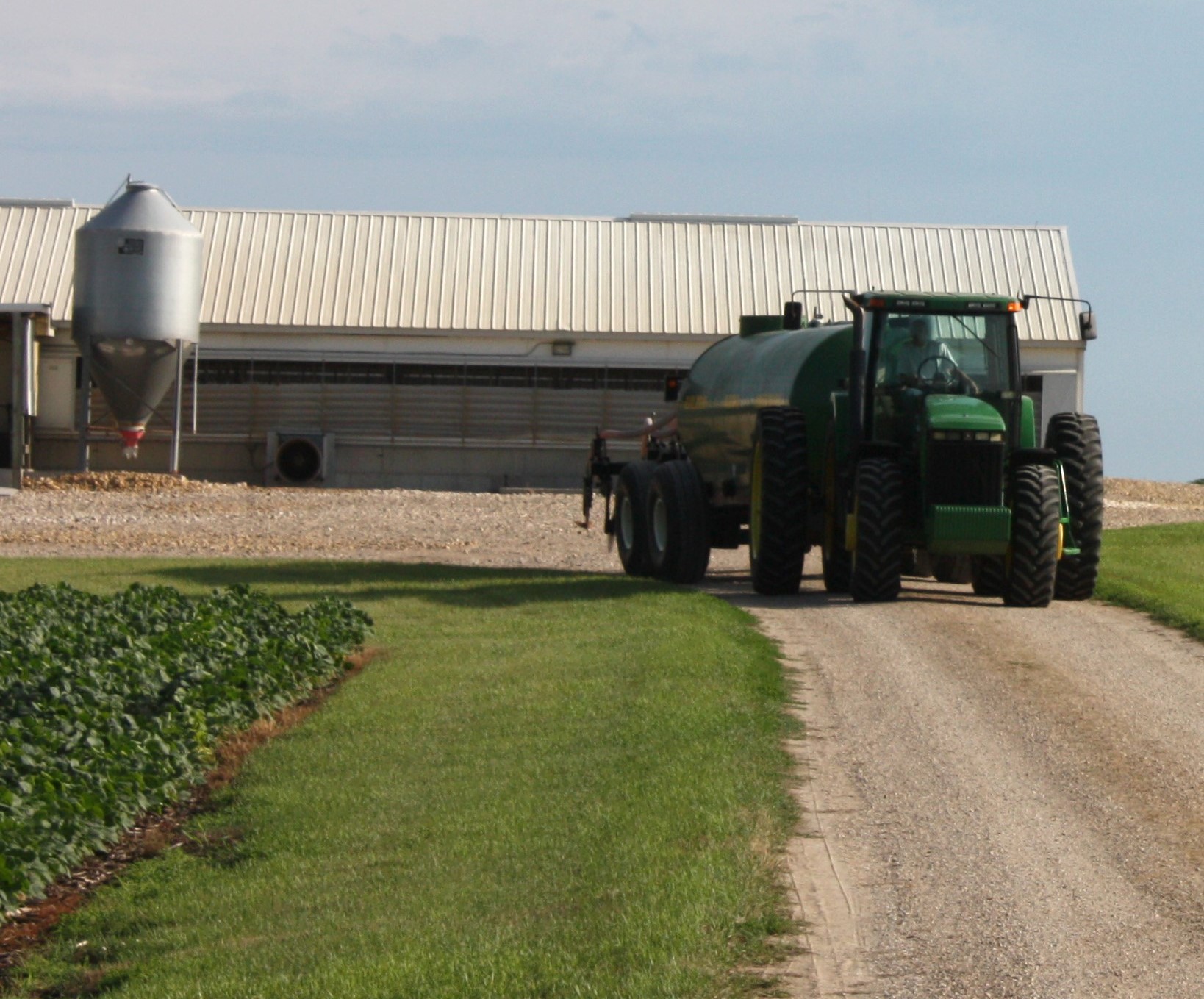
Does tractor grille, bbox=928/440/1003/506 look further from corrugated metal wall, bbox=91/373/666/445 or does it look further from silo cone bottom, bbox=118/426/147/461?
silo cone bottom, bbox=118/426/147/461

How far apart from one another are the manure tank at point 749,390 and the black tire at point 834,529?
0.55m

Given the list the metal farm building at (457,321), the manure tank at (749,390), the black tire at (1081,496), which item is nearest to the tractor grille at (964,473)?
the black tire at (1081,496)

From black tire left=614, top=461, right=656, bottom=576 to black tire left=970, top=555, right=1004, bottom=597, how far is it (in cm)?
434

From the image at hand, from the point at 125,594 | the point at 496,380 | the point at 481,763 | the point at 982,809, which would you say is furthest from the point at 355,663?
the point at 496,380

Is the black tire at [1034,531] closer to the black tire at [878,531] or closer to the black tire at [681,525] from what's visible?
the black tire at [878,531]

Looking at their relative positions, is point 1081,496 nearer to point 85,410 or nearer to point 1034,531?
point 1034,531

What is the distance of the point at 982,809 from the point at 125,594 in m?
9.21

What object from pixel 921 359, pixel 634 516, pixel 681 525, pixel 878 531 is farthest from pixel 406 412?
pixel 878 531

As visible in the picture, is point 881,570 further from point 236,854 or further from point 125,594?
point 236,854

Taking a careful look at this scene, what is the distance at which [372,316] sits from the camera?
41812mm

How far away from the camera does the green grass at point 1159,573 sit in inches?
656

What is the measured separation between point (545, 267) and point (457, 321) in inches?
135

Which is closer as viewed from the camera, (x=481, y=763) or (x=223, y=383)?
(x=481, y=763)

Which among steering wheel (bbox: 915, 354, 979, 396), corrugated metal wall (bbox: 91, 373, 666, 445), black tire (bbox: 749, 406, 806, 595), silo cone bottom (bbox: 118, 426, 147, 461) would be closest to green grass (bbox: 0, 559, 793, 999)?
black tire (bbox: 749, 406, 806, 595)
